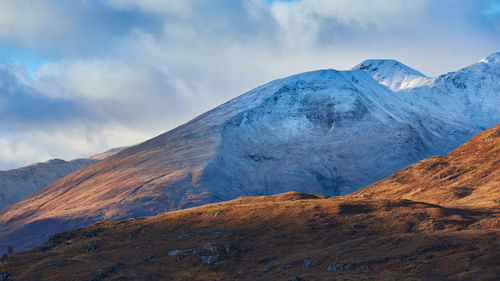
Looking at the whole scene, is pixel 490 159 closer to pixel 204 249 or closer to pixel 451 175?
pixel 451 175

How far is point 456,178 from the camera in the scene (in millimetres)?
139000

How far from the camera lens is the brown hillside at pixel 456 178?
122 m

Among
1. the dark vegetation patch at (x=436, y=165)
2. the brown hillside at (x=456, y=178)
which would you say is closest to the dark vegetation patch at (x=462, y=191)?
the brown hillside at (x=456, y=178)

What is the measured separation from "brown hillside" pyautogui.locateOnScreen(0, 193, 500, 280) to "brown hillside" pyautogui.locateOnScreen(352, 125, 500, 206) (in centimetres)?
3856

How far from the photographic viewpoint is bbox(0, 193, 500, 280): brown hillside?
59219 millimetres

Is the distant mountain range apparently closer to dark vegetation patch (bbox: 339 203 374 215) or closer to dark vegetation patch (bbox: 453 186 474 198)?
dark vegetation patch (bbox: 339 203 374 215)

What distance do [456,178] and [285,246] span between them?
78.0 meters

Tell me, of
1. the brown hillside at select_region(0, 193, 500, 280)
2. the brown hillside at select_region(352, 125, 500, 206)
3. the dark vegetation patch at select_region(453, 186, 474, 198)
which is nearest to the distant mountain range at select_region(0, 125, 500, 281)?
the brown hillside at select_region(0, 193, 500, 280)

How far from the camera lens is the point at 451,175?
465ft

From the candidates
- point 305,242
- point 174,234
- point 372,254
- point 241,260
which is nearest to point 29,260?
point 174,234

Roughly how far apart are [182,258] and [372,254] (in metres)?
26.8

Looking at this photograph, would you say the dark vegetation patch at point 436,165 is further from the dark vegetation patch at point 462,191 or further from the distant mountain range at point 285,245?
the distant mountain range at point 285,245

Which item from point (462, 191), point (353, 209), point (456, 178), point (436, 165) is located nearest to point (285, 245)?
point (353, 209)

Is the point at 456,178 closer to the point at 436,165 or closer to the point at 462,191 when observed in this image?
the point at 436,165
